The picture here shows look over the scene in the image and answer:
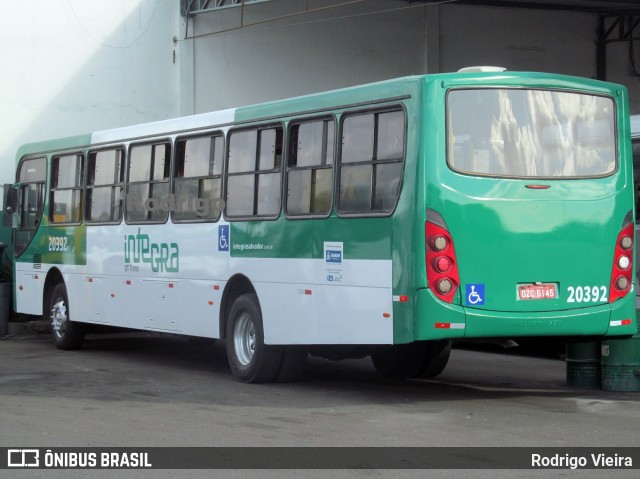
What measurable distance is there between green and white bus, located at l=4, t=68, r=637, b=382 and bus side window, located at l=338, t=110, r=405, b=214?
0.06ft

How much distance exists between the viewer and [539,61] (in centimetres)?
3056

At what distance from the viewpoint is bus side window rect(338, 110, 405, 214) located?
39.0ft

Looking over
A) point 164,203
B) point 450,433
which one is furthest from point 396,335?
point 164,203

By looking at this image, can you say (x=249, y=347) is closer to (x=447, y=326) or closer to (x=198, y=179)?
(x=198, y=179)

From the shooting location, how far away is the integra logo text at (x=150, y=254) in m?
15.6

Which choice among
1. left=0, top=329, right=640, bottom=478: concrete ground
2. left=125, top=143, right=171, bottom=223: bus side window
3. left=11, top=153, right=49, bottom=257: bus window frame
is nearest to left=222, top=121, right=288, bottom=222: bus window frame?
left=125, top=143, right=171, bottom=223: bus side window

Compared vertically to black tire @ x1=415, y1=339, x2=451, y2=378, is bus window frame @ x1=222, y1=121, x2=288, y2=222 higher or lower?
higher

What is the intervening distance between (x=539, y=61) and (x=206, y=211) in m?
17.3

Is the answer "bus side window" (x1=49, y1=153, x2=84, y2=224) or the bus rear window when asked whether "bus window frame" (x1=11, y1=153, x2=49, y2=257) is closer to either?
"bus side window" (x1=49, y1=153, x2=84, y2=224)

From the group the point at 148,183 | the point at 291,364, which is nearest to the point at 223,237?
the point at 291,364

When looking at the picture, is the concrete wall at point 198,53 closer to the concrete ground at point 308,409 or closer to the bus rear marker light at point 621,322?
the concrete ground at point 308,409

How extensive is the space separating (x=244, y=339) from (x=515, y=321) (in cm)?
363

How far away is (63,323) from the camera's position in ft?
61.2

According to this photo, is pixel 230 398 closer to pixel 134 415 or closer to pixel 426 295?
pixel 134 415
